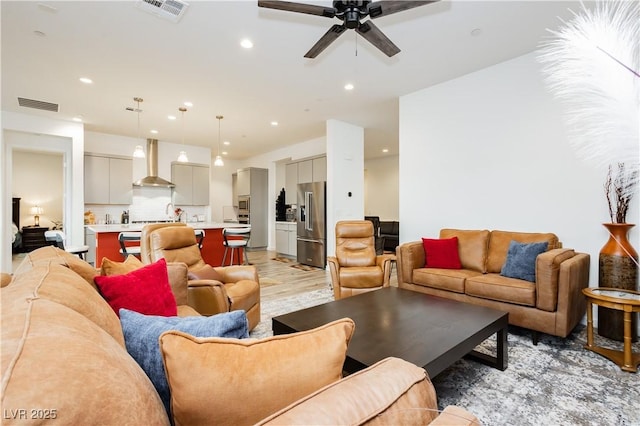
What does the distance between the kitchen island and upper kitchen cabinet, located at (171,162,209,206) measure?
6.54 ft

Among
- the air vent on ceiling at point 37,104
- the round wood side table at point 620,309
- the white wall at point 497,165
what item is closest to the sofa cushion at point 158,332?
the round wood side table at point 620,309

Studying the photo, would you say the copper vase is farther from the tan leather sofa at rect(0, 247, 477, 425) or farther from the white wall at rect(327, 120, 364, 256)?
the white wall at rect(327, 120, 364, 256)

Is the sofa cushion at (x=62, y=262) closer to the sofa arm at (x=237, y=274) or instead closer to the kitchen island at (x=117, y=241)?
the sofa arm at (x=237, y=274)

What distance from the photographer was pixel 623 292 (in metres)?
2.37

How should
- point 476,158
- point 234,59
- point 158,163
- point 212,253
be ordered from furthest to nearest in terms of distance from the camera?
point 158,163, point 212,253, point 476,158, point 234,59

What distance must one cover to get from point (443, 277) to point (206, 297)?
232 centimetres

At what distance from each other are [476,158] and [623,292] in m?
2.00

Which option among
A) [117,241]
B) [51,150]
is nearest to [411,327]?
[117,241]

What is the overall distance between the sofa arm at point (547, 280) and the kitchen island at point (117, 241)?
4.38 metres

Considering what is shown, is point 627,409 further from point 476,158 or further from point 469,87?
point 469,87

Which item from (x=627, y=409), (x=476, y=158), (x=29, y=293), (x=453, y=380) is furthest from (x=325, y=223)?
(x=29, y=293)

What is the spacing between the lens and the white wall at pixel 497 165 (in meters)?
3.06

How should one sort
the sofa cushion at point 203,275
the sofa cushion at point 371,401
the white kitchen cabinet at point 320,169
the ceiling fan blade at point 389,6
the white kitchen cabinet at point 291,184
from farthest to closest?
the white kitchen cabinet at point 291,184
the white kitchen cabinet at point 320,169
the sofa cushion at point 203,275
the ceiling fan blade at point 389,6
the sofa cushion at point 371,401

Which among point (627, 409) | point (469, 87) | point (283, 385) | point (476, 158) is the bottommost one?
point (627, 409)
